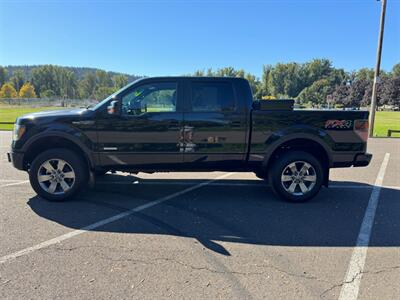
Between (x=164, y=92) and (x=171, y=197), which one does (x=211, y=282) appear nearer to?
(x=171, y=197)

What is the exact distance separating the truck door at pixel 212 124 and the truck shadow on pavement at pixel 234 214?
0.82 metres

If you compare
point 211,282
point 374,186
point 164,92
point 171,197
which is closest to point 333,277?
point 211,282

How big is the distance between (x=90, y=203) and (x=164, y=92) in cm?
215

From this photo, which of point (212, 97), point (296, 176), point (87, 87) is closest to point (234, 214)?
point (296, 176)

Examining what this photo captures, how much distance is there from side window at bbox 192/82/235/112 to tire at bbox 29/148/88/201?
210 centimetres

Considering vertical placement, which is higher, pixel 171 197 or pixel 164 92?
pixel 164 92

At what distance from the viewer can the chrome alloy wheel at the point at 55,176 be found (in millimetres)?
5078

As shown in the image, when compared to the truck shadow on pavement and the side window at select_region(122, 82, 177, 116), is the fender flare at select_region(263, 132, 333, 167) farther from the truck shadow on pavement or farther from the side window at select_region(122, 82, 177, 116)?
the side window at select_region(122, 82, 177, 116)

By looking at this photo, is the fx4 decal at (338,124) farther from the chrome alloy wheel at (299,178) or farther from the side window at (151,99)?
the side window at (151,99)

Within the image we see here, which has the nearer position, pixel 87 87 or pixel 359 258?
pixel 359 258

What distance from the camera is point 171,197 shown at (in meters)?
5.48

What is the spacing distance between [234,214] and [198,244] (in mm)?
1133

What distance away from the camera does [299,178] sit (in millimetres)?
5273

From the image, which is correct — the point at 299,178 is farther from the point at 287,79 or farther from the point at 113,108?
the point at 287,79
